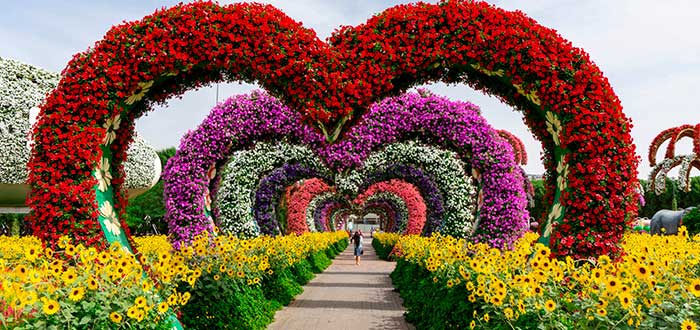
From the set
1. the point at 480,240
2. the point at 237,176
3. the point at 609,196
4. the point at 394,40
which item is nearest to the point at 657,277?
the point at 609,196

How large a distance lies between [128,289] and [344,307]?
23.1 ft

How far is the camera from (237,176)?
14938 millimetres

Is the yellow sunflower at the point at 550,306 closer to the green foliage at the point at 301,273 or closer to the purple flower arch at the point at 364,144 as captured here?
the purple flower arch at the point at 364,144

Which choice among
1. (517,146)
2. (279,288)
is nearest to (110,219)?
(279,288)

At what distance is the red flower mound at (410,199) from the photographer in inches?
1065

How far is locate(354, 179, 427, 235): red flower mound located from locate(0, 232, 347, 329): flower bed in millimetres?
17560

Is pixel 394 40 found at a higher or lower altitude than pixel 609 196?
higher

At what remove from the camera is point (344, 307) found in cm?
1062

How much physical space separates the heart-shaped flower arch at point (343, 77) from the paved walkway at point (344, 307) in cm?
369

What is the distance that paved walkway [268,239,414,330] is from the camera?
8.73 meters

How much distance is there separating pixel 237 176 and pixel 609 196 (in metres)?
10.7

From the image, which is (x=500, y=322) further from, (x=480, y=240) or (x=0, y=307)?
(x=480, y=240)

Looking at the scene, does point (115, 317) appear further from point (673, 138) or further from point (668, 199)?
point (668, 199)

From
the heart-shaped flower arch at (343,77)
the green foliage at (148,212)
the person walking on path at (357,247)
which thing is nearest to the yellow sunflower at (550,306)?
the heart-shaped flower arch at (343,77)
